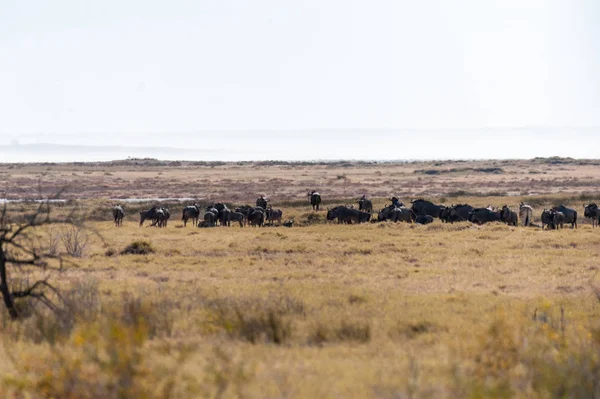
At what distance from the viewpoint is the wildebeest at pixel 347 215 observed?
38.5m

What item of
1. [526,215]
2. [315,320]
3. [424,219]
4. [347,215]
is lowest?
[424,219]

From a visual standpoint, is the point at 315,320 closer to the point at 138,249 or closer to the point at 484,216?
the point at 138,249

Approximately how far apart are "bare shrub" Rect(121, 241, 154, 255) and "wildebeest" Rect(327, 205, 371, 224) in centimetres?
1456

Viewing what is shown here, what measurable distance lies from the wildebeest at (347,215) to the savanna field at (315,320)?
8.30 meters

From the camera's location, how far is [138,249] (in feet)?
84.7

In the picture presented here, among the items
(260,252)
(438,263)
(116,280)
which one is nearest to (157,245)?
(260,252)

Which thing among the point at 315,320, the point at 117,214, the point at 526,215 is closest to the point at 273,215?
the point at 117,214

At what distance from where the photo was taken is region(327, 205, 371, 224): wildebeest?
3853cm

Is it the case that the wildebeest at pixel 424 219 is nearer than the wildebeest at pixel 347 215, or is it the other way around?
the wildebeest at pixel 424 219

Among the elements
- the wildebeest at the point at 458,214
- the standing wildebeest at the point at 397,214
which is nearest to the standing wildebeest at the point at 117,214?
the standing wildebeest at the point at 397,214

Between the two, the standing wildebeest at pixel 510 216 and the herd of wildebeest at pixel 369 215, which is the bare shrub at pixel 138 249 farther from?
the standing wildebeest at pixel 510 216

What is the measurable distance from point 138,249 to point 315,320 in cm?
1501

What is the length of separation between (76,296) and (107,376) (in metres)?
6.85

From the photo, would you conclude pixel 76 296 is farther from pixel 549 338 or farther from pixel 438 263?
pixel 438 263
